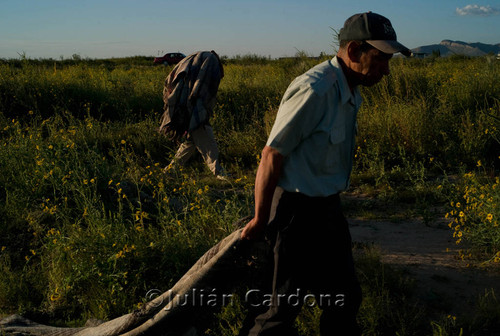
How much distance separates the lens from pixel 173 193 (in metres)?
5.87

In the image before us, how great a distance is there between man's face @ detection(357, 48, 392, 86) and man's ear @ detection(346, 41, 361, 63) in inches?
0.8

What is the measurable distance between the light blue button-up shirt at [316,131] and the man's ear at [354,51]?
0.07 metres

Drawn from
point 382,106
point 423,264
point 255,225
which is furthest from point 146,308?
point 382,106

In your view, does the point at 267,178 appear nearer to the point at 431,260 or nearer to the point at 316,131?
the point at 316,131

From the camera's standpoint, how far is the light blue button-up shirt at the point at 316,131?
2.02 m

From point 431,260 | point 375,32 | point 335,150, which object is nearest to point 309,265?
point 335,150

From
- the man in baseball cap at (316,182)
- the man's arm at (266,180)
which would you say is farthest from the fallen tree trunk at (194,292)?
the man's arm at (266,180)

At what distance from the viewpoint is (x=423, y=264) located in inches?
152

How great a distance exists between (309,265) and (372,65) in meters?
1.01

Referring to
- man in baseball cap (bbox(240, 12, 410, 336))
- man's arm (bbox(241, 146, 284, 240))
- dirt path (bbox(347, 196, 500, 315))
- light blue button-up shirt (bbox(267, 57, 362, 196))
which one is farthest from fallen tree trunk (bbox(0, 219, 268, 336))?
dirt path (bbox(347, 196, 500, 315))

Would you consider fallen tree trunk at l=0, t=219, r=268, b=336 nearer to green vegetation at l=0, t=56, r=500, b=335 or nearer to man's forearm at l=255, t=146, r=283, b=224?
man's forearm at l=255, t=146, r=283, b=224

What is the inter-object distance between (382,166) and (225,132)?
344cm

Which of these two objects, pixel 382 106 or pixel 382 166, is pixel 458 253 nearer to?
pixel 382 166

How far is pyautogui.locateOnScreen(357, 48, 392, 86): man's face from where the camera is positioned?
7.11 feet
